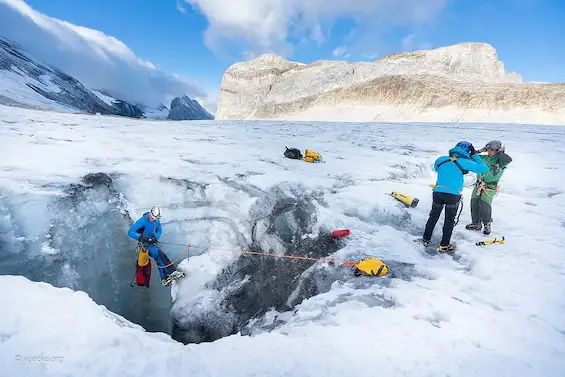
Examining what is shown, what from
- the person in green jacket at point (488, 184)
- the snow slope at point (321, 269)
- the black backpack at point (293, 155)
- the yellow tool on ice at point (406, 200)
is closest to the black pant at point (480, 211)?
the person in green jacket at point (488, 184)

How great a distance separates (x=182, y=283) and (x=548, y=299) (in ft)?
16.7

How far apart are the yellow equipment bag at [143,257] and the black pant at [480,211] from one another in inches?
231

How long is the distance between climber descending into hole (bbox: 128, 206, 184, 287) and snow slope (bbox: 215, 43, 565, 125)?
41.1 metres

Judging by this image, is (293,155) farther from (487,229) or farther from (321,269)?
(487,229)

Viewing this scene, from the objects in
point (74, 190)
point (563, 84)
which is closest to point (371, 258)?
point (74, 190)

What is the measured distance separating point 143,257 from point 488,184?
20.2 ft

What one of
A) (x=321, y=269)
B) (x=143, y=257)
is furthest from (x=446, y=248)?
(x=143, y=257)

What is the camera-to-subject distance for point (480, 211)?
18.5ft

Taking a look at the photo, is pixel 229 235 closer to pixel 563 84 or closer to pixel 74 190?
pixel 74 190

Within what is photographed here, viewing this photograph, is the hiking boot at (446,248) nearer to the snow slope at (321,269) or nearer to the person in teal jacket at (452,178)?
the person in teal jacket at (452,178)

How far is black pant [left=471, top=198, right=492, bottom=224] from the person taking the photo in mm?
5562

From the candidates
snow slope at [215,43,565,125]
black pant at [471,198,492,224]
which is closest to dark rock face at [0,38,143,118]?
snow slope at [215,43,565,125]

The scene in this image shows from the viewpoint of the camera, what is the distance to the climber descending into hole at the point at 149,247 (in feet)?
17.7

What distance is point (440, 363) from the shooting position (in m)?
2.80
